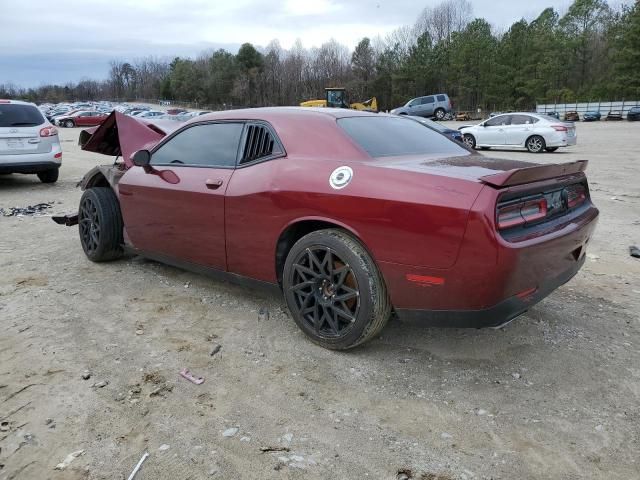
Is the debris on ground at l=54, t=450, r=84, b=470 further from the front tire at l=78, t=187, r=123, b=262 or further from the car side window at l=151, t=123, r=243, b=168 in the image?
the front tire at l=78, t=187, r=123, b=262

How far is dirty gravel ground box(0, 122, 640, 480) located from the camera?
7.76ft

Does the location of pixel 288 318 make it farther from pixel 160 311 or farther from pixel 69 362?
pixel 69 362

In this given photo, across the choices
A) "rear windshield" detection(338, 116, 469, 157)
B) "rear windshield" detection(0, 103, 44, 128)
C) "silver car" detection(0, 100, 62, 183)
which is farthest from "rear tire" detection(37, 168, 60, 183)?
"rear windshield" detection(338, 116, 469, 157)

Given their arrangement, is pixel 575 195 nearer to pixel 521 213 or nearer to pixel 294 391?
pixel 521 213

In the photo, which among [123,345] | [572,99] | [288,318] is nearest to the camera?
[123,345]

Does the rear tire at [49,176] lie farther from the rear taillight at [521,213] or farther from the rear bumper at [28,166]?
the rear taillight at [521,213]

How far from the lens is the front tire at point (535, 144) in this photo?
17.6 meters

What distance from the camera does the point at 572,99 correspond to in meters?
65.2

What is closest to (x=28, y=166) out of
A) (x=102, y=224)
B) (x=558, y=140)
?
(x=102, y=224)

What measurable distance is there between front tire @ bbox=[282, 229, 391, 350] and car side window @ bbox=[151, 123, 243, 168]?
3.32 feet

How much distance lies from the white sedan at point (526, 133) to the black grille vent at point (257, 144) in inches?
626

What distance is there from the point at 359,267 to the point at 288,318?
1.08 metres

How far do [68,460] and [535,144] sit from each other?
714 inches

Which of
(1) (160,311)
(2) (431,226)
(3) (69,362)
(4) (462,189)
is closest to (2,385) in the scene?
(3) (69,362)
